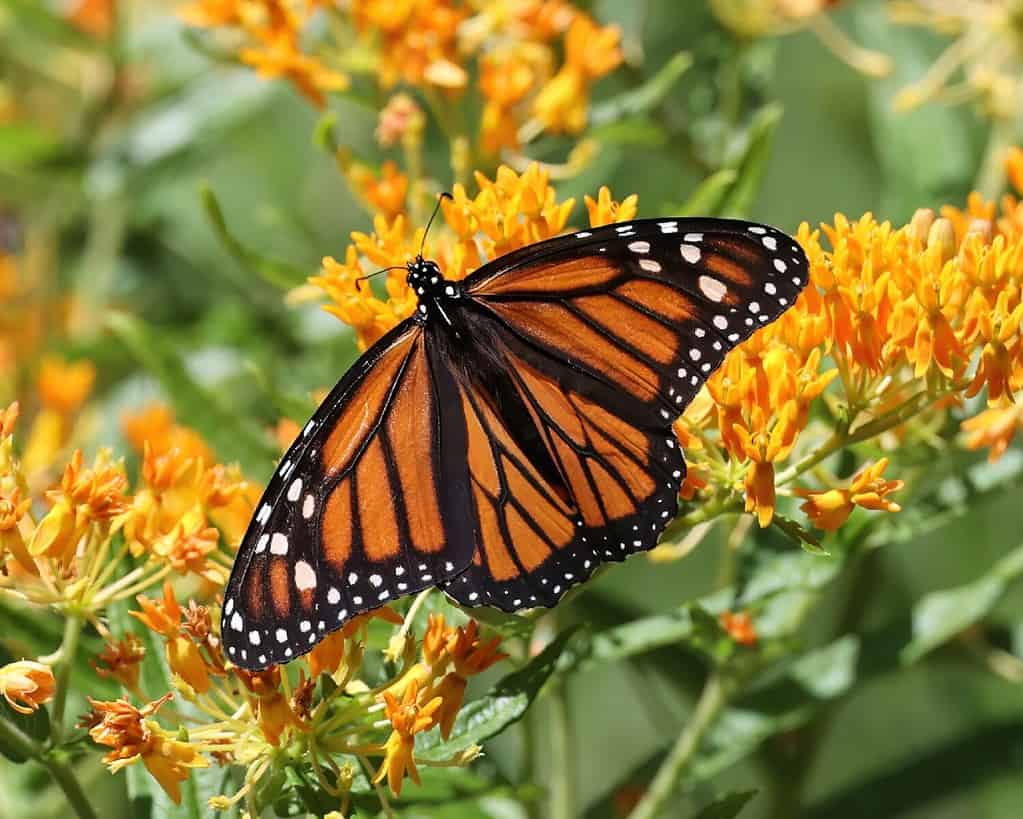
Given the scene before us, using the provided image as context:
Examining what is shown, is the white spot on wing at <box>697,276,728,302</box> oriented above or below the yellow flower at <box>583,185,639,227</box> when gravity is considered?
below

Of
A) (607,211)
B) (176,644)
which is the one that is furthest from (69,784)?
(607,211)

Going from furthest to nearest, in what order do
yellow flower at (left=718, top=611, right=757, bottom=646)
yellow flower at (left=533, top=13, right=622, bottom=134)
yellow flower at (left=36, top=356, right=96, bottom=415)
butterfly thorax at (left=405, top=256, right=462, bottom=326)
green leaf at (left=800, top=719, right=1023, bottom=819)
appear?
yellow flower at (left=36, top=356, right=96, bottom=415), green leaf at (left=800, top=719, right=1023, bottom=819), yellow flower at (left=533, top=13, right=622, bottom=134), yellow flower at (left=718, top=611, right=757, bottom=646), butterfly thorax at (left=405, top=256, right=462, bottom=326)

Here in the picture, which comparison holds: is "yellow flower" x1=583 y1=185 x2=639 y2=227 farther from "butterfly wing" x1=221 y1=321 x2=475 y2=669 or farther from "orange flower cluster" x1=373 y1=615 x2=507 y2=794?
"orange flower cluster" x1=373 y1=615 x2=507 y2=794

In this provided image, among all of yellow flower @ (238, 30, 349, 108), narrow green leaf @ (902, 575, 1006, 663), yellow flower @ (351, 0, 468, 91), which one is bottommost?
narrow green leaf @ (902, 575, 1006, 663)

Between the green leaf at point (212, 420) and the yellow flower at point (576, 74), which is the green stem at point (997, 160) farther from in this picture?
the green leaf at point (212, 420)

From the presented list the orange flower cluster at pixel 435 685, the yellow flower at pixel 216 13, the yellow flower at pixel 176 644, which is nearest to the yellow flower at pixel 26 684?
the yellow flower at pixel 176 644

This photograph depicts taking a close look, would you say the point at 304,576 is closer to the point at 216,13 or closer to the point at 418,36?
the point at 418,36

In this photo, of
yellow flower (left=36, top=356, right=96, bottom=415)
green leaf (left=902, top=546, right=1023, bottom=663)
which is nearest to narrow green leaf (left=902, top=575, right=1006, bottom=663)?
green leaf (left=902, top=546, right=1023, bottom=663)
